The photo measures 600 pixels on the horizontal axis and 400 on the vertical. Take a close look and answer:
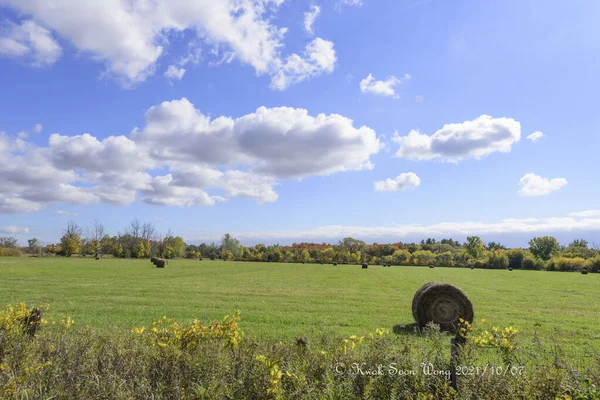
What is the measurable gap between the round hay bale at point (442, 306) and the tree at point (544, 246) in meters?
123

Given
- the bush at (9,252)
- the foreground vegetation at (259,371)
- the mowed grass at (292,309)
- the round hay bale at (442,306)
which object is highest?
the foreground vegetation at (259,371)

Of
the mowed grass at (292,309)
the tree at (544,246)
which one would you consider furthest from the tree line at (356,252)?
the mowed grass at (292,309)

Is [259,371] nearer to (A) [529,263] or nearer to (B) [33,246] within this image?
(A) [529,263]

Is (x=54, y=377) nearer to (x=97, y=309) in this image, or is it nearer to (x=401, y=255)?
(x=97, y=309)

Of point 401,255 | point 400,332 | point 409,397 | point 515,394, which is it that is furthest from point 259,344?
point 401,255

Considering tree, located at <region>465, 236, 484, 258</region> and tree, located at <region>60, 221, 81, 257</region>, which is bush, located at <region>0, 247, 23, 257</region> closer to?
tree, located at <region>60, 221, 81, 257</region>

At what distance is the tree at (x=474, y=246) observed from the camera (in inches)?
4727

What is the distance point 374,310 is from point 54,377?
1432 cm

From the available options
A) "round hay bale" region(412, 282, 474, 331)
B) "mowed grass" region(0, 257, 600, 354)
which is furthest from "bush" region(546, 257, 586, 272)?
"round hay bale" region(412, 282, 474, 331)

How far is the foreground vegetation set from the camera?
4.61m

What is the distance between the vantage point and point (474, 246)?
12256 centimetres

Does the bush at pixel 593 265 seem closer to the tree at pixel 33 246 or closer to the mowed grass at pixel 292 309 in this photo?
the mowed grass at pixel 292 309

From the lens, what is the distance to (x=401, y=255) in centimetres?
10838

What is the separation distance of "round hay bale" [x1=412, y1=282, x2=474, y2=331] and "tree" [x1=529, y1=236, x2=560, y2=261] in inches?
4856
